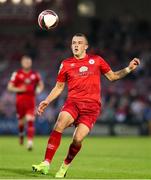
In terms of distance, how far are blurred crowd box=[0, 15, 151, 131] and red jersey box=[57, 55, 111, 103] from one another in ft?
60.3

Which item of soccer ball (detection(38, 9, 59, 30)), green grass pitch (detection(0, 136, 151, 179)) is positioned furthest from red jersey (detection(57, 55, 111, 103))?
green grass pitch (detection(0, 136, 151, 179))

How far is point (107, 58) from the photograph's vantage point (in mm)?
36250

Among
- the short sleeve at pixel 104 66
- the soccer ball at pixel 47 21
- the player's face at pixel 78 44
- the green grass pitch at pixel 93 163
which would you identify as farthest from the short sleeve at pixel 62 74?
the green grass pitch at pixel 93 163

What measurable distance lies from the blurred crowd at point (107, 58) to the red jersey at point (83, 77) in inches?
724

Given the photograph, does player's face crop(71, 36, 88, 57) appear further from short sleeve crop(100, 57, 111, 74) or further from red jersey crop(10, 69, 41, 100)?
red jersey crop(10, 69, 41, 100)

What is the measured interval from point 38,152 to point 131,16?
20.2 metres

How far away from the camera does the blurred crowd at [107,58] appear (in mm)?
31719

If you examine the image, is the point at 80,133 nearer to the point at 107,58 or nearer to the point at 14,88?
the point at 14,88

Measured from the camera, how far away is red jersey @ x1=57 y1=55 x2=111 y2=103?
12.8m

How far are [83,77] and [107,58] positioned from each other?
23.5m

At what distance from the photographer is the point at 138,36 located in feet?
124

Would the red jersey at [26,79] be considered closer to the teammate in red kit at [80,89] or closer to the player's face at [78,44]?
the teammate in red kit at [80,89]

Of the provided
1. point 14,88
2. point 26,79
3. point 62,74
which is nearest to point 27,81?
point 26,79

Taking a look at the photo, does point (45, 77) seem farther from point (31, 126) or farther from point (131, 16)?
point (31, 126)
